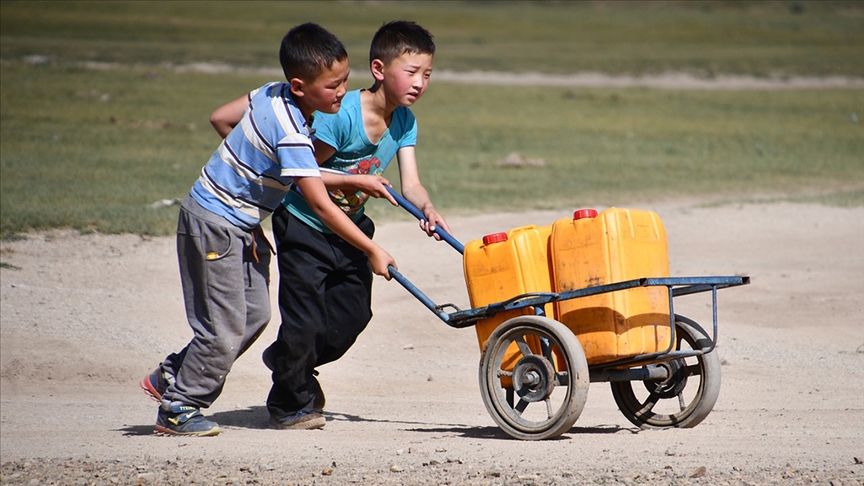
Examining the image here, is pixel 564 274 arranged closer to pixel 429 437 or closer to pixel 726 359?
pixel 429 437

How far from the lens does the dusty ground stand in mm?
3717

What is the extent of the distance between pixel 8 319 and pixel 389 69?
10.8 feet

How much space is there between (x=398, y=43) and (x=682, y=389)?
1791mm

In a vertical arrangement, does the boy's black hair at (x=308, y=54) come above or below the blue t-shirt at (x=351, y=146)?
above

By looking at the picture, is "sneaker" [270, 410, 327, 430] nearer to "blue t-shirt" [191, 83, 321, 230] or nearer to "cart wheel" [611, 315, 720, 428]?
"blue t-shirt" [191, 83, 321, 230]

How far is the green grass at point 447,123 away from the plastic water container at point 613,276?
17.3 feet

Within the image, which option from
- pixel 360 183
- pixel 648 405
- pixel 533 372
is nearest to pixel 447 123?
pixel 648 405

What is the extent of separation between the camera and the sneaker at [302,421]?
14.9 ft

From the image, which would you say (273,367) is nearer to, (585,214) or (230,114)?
(230,114)

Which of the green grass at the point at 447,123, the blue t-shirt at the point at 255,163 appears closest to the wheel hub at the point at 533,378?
the blue t-shirt at the point at 255,163

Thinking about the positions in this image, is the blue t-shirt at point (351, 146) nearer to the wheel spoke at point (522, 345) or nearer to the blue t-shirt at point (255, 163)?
the blue t-shirt at point (255, 163)

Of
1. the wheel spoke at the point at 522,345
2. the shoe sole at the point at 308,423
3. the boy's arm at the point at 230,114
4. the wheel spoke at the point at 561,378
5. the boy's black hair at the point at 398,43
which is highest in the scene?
the boy's black hair at the point at 398,43

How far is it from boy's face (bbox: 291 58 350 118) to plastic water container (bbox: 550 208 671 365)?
3.20 ft

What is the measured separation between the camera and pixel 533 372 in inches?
161
